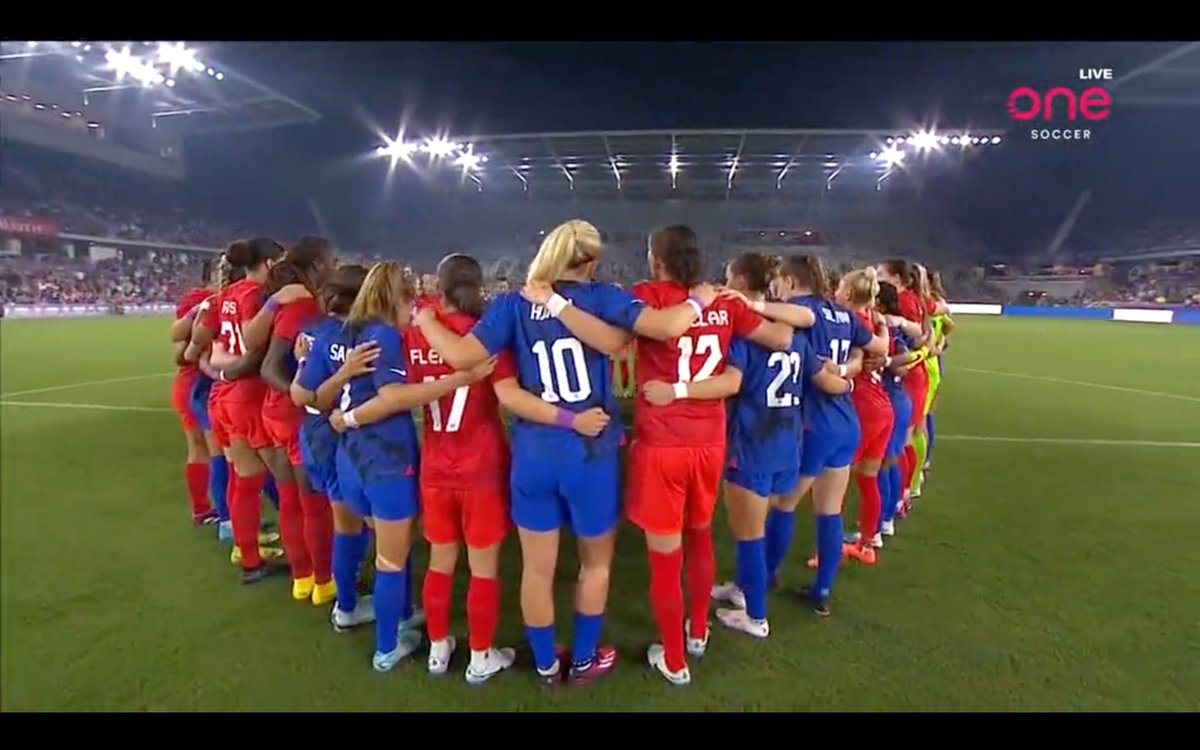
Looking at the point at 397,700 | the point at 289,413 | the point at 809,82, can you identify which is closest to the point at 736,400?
the point at 397,700

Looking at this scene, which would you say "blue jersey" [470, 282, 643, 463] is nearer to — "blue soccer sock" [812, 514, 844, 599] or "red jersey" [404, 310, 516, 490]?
"red jersey" [404, 310, 516, 490]

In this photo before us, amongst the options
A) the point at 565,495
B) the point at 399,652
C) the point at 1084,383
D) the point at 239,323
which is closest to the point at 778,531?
the point at 565,495

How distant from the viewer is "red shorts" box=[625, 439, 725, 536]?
2295mm

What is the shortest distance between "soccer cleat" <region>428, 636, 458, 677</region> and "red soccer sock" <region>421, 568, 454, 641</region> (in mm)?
23

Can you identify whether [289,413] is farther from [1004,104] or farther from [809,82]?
[1004,104]

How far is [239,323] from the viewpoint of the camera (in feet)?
9.80

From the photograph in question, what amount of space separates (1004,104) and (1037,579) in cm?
351

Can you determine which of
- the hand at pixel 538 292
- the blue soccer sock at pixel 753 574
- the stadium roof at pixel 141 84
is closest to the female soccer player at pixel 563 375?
the hand at pixel 538 292

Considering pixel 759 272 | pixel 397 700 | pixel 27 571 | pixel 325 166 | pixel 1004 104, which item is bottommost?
pixel 397 700

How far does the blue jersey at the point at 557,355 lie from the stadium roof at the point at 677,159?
142 inches

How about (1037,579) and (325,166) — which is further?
(325,166)

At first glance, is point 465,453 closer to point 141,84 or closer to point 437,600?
point 437,600

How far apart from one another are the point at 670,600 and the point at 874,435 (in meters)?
1.59
